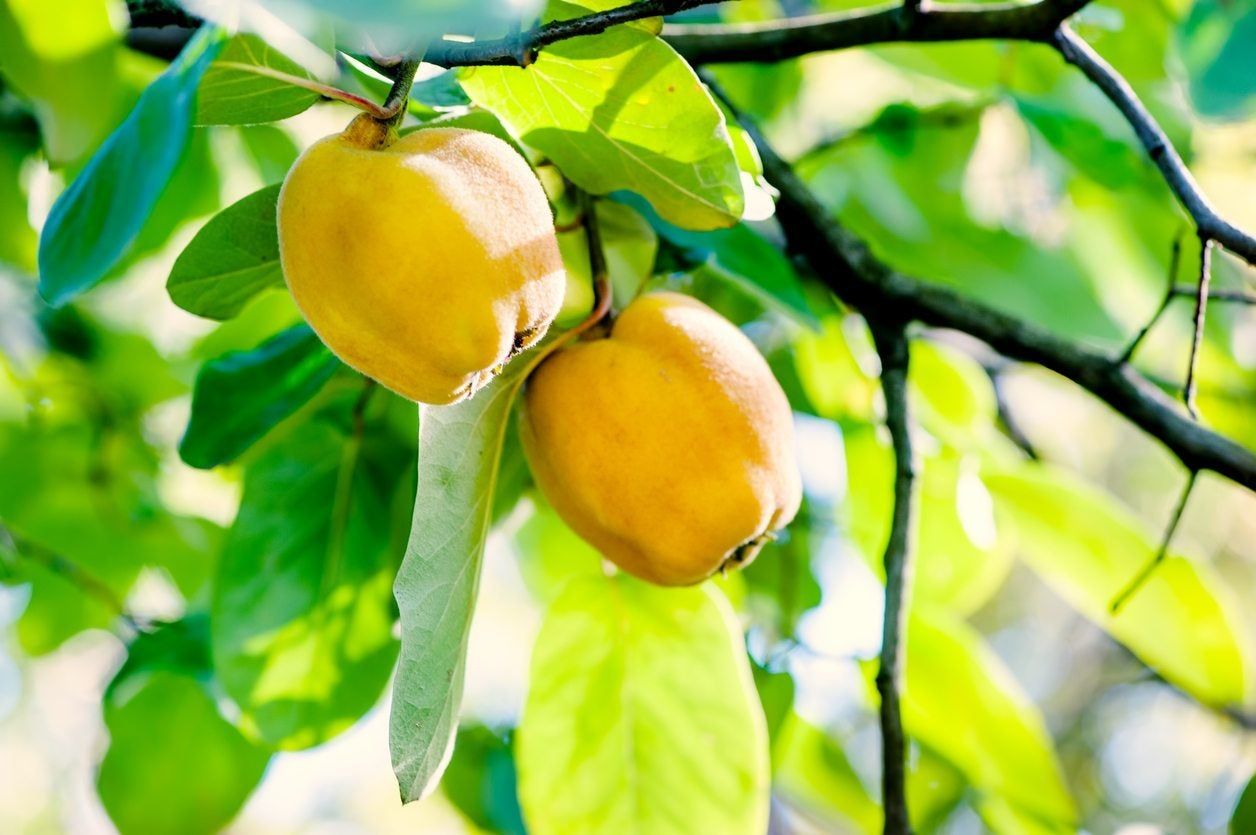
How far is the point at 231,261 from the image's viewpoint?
772 millimetres

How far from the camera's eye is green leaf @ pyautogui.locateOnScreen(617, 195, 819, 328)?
92 centimetres

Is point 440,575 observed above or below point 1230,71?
below

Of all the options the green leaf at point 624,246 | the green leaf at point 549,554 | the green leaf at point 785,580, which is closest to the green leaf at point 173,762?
the green leaf at point 549,554

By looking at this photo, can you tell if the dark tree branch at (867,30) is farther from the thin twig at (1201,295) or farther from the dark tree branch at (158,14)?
the dark tree branch at (158,14)

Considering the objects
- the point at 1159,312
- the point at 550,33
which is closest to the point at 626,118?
the point at 550,33

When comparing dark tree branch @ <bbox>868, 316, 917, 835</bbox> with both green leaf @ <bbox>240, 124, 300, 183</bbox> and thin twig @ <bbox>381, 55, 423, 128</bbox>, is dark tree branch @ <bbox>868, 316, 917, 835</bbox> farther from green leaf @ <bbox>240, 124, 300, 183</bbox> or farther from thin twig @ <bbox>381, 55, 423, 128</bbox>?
green leaf @ <bbox>240, 124, 300, 183</bbox>

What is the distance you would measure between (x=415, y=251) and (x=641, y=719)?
489 mm

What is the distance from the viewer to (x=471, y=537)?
71cm

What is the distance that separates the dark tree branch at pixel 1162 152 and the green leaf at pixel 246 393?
58cm

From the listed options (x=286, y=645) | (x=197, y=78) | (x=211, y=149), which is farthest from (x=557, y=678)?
(x=211, y=149)

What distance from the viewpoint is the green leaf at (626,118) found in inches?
26.4

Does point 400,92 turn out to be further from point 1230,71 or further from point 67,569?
point 67,569

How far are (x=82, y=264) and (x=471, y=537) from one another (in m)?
0.27

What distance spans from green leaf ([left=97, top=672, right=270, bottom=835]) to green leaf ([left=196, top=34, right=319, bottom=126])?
0.71 metres
